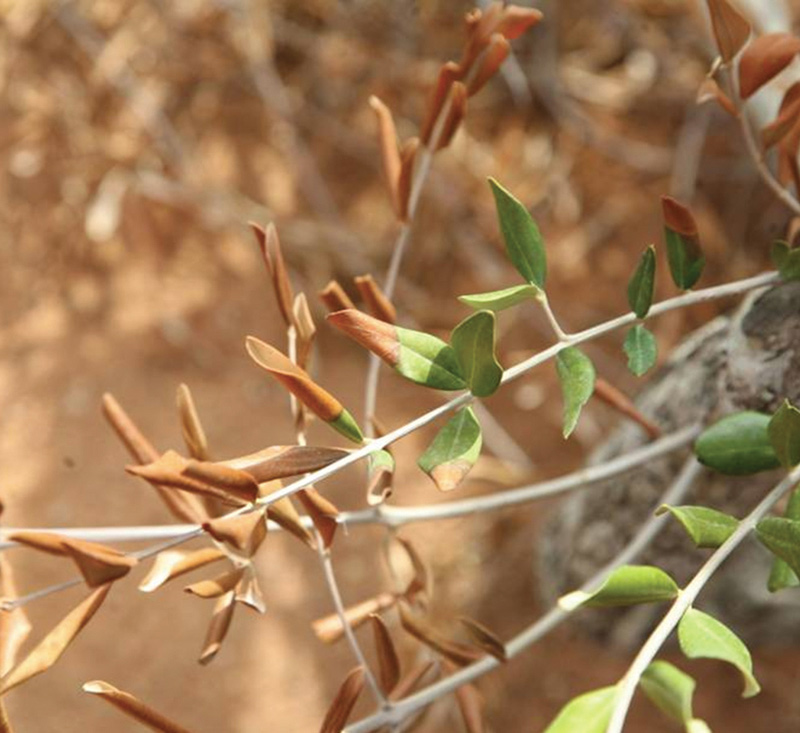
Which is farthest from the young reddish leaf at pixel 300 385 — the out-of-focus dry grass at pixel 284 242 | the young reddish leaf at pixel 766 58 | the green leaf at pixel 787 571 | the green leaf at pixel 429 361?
the out-of-focus dry grass at pixel 284 242

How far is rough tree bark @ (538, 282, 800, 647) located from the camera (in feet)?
2.47

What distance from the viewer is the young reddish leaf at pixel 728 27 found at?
0.67 metres

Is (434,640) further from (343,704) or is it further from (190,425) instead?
(190,425)

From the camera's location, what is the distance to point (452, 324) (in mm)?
1453

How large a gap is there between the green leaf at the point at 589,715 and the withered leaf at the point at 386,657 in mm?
145

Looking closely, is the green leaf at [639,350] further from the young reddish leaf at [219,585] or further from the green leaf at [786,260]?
the young reddish leaf at [219,585]

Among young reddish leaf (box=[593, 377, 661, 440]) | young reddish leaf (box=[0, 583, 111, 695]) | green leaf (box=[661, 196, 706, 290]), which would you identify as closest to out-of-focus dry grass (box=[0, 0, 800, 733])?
young reddish leaf (box=[593, 377, 661, 440])

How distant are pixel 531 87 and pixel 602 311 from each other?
329mm

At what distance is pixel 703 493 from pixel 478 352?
41 centimetres

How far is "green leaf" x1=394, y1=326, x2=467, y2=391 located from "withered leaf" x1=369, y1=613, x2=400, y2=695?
0.17 metres

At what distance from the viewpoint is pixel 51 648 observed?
616 mm

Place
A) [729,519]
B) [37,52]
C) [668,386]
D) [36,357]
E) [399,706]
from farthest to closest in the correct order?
[37,52]
[36,357]
[668,386]
[399,706]
[729,519]

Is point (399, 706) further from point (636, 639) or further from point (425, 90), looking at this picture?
point (425, 90)

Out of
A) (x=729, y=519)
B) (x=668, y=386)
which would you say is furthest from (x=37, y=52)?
(x=729, y=519)
